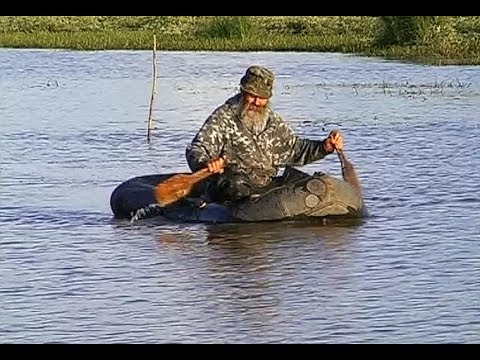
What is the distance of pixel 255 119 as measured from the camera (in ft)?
30.9

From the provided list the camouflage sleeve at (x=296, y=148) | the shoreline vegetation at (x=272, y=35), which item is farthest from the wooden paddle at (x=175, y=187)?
the shoreline vegetation at (x=272, y=35)

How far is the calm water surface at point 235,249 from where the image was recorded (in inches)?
250

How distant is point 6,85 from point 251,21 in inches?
643

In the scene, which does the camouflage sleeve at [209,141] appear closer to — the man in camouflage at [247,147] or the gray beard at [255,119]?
the man in camouflage at [247,147]

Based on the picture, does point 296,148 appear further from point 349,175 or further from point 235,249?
point 235,249

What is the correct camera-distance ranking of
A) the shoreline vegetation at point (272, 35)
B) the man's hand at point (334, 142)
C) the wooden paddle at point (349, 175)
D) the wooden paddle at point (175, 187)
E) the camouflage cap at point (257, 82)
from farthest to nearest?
the shoreline vegetation at point (272, 35) < the wooden paddle at point (349, 175) < the wooden paddle at point (175, 187) < the man's hand at point (334, 142) < the camouflage cap at point (257, 82)

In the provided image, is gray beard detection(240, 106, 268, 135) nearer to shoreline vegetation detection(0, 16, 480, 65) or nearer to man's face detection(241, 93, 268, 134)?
man's face detection(241, 93, 268, 134)

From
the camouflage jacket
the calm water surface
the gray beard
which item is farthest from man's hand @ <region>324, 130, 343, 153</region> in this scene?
the calm water surface

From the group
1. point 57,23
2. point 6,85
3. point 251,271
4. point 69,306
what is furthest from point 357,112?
point 57,23

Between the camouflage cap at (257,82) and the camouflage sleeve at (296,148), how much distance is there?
0.52 metres

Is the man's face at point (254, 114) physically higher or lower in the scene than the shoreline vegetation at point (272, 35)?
higher

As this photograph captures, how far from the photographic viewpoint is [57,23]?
Result: 47875 mm

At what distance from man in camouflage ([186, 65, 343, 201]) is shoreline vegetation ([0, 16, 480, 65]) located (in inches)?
864
